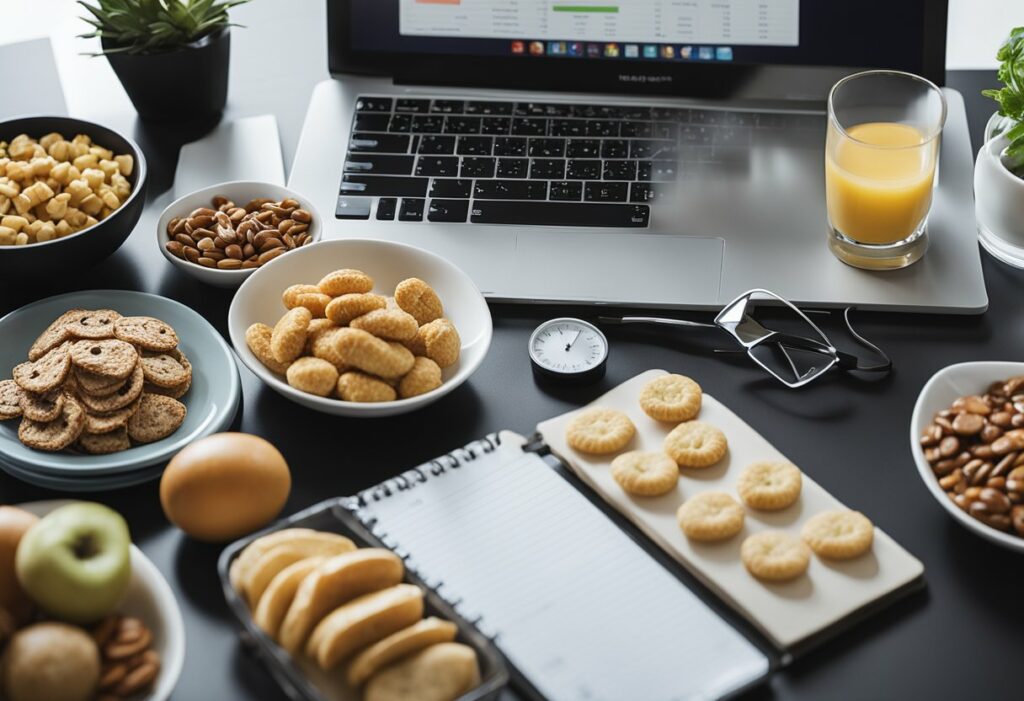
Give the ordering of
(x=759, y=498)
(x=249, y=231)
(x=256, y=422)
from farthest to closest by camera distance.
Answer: (x=249, y=231) → (x=256, y=422) → (x=759, y=498)

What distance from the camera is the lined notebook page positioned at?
3.26 ft

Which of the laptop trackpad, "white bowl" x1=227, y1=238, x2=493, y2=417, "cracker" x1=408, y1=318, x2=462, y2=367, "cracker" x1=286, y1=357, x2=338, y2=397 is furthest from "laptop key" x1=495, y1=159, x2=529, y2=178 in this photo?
"cracker" x1=286, y1=357, x2=338, y2=397

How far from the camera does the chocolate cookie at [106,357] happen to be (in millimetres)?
1201

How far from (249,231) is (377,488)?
42 cm

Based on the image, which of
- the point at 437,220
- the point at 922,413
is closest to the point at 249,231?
the point at 437,220

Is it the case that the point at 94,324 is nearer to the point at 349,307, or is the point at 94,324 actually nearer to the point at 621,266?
the point at 349,307

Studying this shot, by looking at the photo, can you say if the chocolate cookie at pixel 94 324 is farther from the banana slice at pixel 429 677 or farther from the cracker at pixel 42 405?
the banana slice at pixel 429 677

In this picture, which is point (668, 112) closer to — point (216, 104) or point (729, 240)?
point (729, 240)

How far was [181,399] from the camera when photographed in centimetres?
126

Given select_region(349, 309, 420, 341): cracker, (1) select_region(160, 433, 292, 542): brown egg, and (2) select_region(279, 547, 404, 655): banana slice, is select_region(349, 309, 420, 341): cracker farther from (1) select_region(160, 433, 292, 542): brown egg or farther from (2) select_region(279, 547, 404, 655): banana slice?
(2) select_region(279, 547, 404, 655): banana slice

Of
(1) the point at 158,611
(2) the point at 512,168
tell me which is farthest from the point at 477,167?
(1) the point at 158,611

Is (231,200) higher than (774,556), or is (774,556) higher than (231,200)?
(231,200)

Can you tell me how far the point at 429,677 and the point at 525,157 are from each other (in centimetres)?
79

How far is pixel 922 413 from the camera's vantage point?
1.18 m
